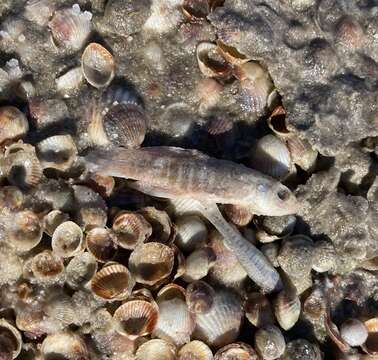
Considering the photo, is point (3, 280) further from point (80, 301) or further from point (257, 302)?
point (257, 302)

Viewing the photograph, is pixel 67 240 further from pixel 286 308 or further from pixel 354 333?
pixel 354 333

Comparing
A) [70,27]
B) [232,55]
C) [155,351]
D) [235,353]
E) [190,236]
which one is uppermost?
[232,55]

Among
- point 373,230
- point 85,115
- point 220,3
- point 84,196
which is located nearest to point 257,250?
point 373,230

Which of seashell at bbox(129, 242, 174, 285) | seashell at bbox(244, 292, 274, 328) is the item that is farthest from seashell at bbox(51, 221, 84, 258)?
seashell at bbox(244, 292, 274, 328)

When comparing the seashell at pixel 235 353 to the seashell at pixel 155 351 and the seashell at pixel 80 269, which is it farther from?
the seashell at pixel 80 269

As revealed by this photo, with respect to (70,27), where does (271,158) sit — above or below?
below

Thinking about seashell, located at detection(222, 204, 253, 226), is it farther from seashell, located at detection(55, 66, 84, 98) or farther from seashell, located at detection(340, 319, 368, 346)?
seashell, located at detection(55, 66, 84, 98)

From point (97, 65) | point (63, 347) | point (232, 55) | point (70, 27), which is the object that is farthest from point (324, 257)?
point (70, 27)
